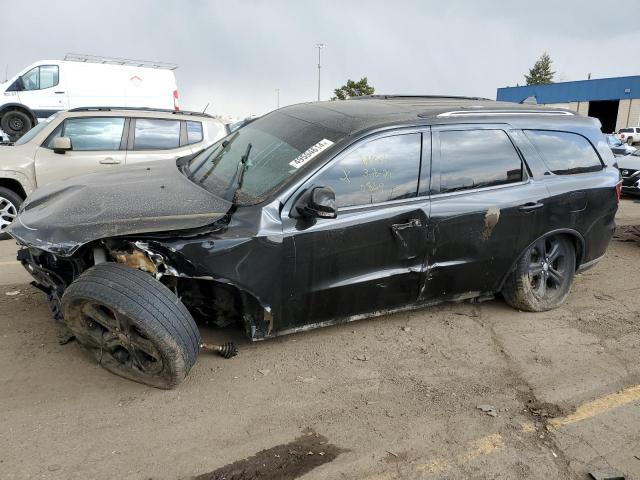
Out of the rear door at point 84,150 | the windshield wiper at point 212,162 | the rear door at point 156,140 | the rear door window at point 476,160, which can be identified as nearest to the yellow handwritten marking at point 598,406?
the rear door window at point 476,160

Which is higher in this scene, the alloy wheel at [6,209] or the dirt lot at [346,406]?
the alloy wheel at [6,209]

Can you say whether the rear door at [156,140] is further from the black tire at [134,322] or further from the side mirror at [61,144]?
the black tire at [134,322]

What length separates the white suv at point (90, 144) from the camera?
6277 mm

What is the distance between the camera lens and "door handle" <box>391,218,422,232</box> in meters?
3.48

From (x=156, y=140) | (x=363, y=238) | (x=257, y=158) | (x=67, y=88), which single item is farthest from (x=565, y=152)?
(x=67, y=88)

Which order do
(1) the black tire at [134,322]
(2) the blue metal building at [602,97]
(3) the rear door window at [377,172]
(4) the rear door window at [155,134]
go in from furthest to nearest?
(2) the blue metal building at [602,97]
(4) the rear door window at [155,134]
(3) the rear door window at [377,172]
(1) the black tire at [134,322]

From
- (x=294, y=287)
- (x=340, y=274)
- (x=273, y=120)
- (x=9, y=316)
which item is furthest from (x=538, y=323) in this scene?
(x=9, y=316)

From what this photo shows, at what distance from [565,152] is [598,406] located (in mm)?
2179

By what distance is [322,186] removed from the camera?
3248 mm

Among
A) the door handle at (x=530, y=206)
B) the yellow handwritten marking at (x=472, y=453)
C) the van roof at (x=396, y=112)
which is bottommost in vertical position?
the yellow handwritten marking at (x=472, y=453)

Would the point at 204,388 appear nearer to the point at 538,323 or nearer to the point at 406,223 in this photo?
the point at 406,223

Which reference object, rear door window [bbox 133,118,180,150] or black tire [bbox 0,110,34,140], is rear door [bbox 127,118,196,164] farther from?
black tire [bbox 0,110,34,140]

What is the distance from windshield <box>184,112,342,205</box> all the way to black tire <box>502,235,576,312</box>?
2005 mm

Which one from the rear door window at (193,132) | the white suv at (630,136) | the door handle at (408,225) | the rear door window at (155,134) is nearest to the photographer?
the door handle at (408,225)
